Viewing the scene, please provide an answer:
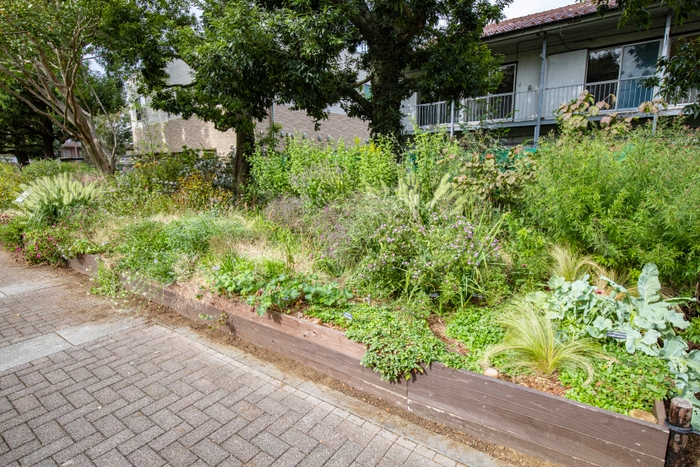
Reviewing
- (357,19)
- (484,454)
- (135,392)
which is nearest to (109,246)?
(135,392)

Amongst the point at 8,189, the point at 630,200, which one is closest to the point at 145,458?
the point at 630,200

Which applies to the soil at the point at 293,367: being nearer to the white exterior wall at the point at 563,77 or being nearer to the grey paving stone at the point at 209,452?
the grey paving stone at the point at 209,452

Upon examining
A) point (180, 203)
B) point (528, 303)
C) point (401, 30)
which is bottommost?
point (528, 303)

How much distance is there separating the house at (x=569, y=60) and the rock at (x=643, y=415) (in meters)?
10.1

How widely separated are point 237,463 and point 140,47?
35.6ft

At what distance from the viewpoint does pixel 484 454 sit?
2502 mm

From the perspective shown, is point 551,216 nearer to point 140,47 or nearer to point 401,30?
point 401,30

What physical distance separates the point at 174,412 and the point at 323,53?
20.5 ft

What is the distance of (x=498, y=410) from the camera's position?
8.13 feet

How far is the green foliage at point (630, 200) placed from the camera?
120 inches

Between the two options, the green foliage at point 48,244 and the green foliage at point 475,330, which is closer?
the green foliage at point 475,330

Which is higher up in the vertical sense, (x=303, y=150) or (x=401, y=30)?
(x=401, y=30)

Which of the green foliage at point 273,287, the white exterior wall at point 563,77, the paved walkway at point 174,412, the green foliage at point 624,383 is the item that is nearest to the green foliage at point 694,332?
the green foliage at point 624,383

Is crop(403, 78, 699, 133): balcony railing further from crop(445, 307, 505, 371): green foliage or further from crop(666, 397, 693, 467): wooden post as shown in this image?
crop(666, 397, 693, 467): wooden post
